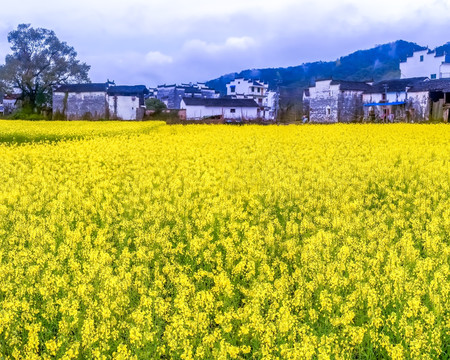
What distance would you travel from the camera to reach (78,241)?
7059 mm

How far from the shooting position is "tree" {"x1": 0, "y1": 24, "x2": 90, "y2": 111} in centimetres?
Answer: 5847

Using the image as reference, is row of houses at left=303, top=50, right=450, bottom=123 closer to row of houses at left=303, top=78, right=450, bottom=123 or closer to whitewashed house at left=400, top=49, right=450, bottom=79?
row of houses at left=303, top=78, right=450, bottom=123

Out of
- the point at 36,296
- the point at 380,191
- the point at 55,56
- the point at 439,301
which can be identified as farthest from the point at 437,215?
the point at 55,56

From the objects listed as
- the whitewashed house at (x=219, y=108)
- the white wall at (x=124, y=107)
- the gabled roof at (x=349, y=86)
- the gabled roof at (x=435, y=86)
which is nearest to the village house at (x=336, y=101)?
the gabled roof at (x=349, y=86)

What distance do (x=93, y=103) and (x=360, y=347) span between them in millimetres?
55836

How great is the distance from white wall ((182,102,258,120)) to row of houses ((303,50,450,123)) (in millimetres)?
9636

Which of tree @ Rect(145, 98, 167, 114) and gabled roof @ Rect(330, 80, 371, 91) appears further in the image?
tree @ Rect(145, 98, 167, 114)

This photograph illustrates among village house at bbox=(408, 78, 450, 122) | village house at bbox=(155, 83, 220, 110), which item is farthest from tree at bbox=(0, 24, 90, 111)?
village house at bbox=(408, 78, 450, 122)

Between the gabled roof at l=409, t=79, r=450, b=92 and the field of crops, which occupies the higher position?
the gabled roof at l=409, t=79, r=450, b=92

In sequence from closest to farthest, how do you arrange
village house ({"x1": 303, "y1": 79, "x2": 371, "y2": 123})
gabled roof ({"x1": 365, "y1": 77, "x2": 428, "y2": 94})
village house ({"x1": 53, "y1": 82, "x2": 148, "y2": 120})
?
gabled roof ({"x1": 365, "y1": 77, "x2": 428, "y2": 94}) → village house ({"x1": 303, "y1": 79, "x2": 371, "y2": 123}) → village house ({"x1": 53, "y1": 82, "x2": 148, "y2": 120})

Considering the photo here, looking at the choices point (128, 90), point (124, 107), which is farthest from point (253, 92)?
point (124, 107)

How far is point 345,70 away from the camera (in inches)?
4700

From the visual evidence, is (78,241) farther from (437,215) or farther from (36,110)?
(36,110)

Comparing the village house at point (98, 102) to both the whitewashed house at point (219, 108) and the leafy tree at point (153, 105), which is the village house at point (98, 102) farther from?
the whitewashed house at point (219, 108)
